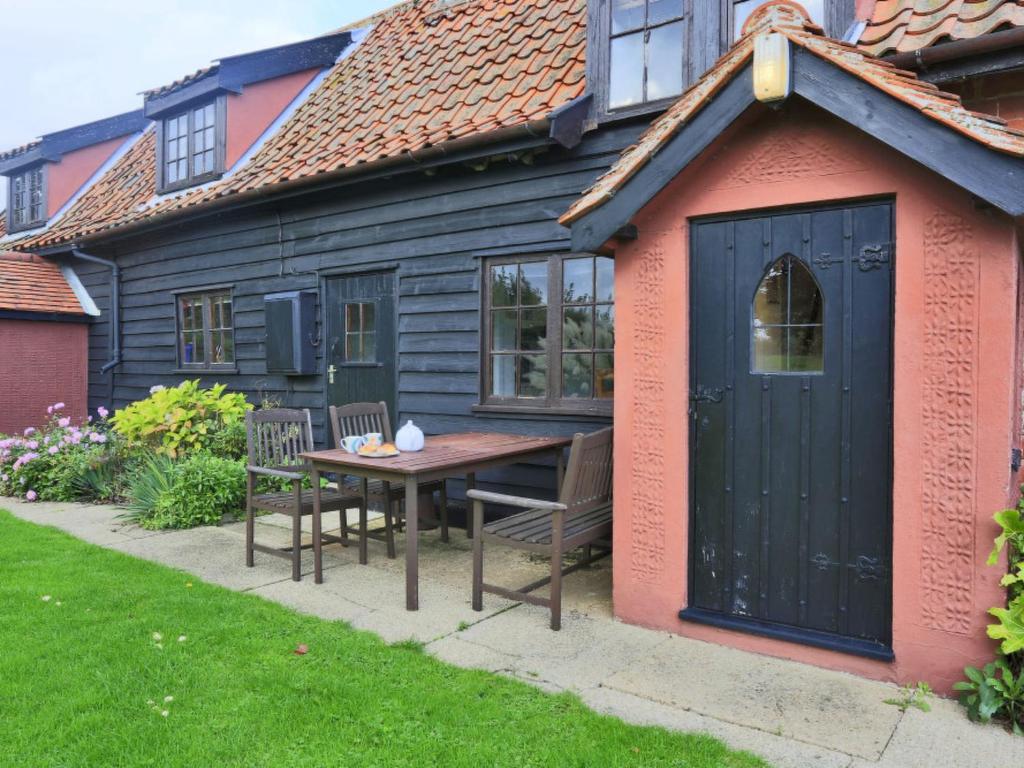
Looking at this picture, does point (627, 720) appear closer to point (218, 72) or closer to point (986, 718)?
point (986, 718)

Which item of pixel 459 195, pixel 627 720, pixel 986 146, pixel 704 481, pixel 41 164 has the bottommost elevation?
pixel 627 720

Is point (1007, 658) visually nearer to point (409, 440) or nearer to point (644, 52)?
point (409, 440)

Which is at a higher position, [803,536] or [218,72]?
[218,72]

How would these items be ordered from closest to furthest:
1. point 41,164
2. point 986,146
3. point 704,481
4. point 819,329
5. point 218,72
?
point 986,146
point 819,329
point 704,481
point 218,72
point 41,164

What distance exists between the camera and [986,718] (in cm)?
279

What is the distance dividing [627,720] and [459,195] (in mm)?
4903

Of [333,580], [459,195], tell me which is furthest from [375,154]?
[333,580]

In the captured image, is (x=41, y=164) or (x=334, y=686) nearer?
(x=334, y=686)

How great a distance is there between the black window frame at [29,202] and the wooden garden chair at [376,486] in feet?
34.3

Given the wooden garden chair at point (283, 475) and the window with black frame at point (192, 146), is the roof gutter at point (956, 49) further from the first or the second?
the window with black frame at point (192, 146)

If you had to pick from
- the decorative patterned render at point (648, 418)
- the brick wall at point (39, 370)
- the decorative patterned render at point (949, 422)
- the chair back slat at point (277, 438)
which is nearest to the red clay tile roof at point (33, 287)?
the brick wall at point (39, 370)

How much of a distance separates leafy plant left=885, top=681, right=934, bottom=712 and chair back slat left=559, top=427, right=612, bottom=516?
5.79 ft

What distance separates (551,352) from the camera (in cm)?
599

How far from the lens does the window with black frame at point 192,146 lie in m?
9.25
